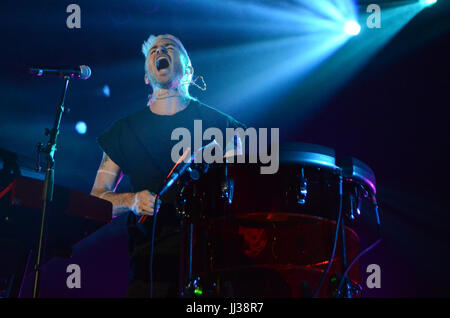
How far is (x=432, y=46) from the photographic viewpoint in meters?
3.87

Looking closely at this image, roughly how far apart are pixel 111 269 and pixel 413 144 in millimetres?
2695

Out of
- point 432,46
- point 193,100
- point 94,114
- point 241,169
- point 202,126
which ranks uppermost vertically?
point 432,46

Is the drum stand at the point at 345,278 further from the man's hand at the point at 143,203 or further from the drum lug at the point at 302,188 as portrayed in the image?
the man's hand at the point at 143,203

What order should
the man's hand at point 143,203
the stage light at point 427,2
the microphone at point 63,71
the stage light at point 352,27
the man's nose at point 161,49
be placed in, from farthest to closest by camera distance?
the stage light at point 352,27
the stage light at point 427,2
the man's nose at point 161,49
the microphone at point 63,71
the man's hand at point 143,203

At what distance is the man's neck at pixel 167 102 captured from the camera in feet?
10.1

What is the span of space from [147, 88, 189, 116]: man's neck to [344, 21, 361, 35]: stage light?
193 cm

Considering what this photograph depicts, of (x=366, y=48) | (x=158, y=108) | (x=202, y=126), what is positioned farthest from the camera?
(x=366, y=48)

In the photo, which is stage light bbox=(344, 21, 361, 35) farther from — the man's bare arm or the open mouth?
the man's bare arm

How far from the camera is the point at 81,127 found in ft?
14.1

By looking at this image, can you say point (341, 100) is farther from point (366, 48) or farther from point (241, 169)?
point (241, 169)

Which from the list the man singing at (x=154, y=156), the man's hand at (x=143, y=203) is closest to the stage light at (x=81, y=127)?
the man singing at (x=154, y=156)

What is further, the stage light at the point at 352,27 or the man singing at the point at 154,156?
the stage light at the point at 352,27

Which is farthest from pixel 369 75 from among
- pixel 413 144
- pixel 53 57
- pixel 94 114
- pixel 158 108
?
pixel 53 57

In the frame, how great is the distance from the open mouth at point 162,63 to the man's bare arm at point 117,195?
0.79 meters
